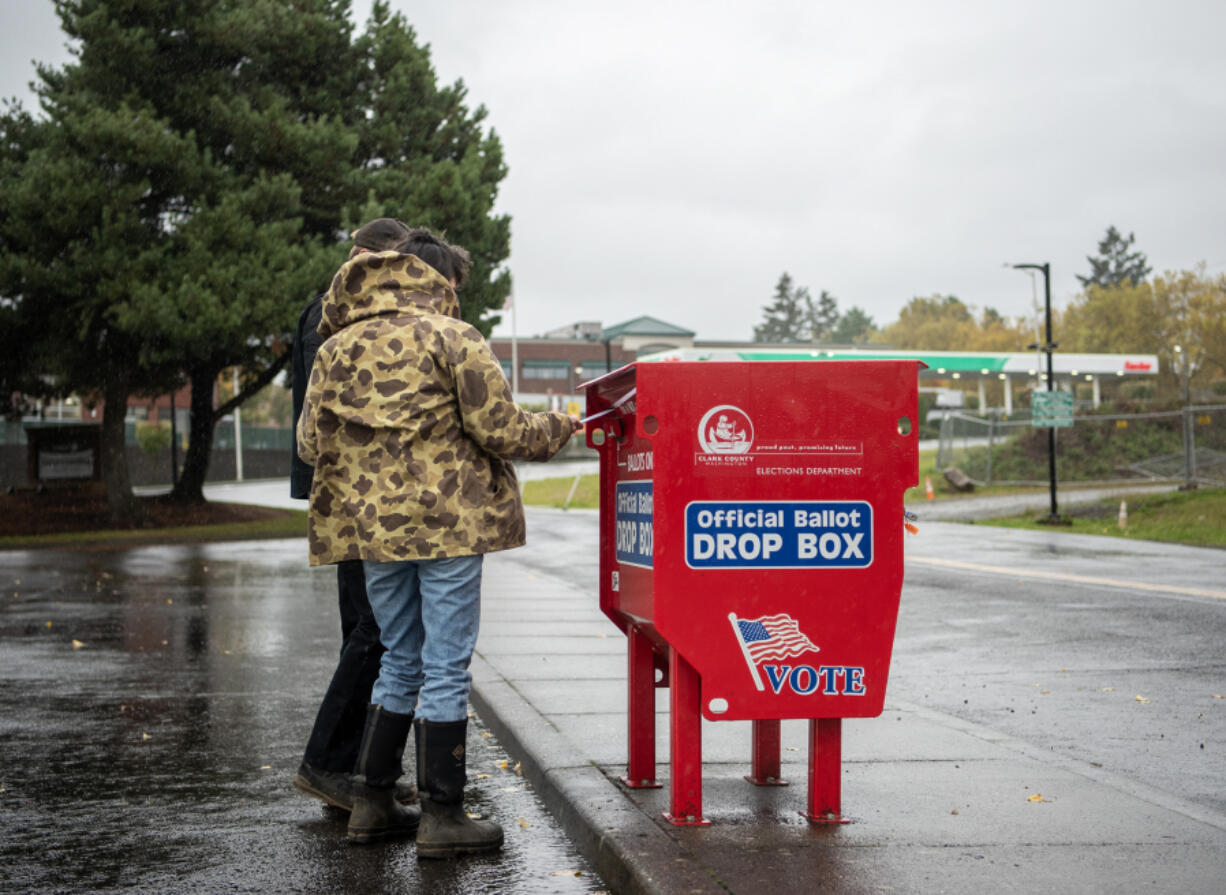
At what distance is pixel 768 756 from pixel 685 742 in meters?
0.74

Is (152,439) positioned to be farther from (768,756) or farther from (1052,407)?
(768,756)

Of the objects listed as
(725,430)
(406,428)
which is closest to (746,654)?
(725,430)

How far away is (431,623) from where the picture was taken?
4.12 metres

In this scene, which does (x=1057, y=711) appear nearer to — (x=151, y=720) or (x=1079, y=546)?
(x=151, y=720)

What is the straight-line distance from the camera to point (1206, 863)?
371cm

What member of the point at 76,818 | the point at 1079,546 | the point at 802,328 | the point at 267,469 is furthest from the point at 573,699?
the point at 802,328

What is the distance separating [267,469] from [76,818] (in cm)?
6701

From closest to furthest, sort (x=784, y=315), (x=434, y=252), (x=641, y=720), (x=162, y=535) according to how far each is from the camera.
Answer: (x=434, y=252) → (x=641, y=720) → (x=162, y=535) → (x=784, y=315)

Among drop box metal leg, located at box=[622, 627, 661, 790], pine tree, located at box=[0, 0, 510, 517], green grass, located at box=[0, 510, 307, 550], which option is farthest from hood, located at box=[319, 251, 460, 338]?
pine tree, located at box=[0, 0, 510, 517]

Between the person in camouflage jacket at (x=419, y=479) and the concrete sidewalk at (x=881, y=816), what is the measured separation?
0.66 meters

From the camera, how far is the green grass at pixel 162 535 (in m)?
21.9

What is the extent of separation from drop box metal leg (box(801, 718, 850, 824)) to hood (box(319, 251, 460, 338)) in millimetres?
1876

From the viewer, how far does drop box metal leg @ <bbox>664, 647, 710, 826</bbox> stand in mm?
4074

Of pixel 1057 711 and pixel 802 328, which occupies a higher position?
pixel 802 328
